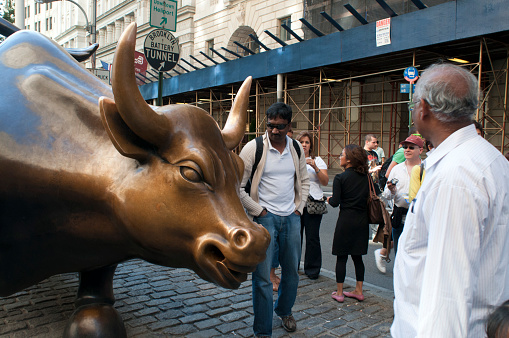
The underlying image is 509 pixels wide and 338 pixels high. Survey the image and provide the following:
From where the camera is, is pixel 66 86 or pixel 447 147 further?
pixel 66 86

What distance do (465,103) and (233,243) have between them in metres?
1.13

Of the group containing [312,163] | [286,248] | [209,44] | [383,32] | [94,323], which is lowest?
[94,323]

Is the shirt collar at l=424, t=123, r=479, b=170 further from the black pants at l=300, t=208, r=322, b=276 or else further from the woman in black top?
the black pants at l=300, t=208, r=322, b=276

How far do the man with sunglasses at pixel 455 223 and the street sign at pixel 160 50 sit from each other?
5.52m

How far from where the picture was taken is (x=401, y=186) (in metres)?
5.01

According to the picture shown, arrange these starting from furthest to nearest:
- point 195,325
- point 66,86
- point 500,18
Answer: point 500,18
point 195,325
point 66,86

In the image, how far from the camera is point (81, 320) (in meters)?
2.63

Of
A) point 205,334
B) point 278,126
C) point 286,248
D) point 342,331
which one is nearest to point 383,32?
point 278,126

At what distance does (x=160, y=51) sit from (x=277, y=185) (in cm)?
413

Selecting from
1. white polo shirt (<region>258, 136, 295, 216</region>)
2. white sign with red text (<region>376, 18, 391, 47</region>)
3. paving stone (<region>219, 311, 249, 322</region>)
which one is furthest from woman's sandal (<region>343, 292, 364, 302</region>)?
white sign with red text (<region>376, 18, 391, 47</region>)

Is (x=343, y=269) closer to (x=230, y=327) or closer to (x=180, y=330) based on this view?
(x=230, y=327)

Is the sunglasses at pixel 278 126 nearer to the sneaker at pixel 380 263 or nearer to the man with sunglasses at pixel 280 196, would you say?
the man with sunglasses at pixel 280 196

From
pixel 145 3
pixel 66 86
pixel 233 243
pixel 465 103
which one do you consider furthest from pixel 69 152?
pixel 145 3

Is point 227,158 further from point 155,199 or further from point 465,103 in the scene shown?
point 465,103
